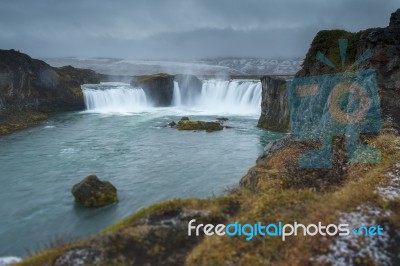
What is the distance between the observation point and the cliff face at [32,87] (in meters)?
60.1

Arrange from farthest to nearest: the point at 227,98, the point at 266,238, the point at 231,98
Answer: the point at 227,98, the point at 231,98, the point at 266,238

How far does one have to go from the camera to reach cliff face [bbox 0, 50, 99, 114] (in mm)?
A: 60106

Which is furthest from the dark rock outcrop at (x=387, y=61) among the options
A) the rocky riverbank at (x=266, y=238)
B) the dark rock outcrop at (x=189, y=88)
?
the dark rock outcrop at (x=189, y=88)

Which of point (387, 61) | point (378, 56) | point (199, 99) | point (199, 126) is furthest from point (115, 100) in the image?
point (387, 61)

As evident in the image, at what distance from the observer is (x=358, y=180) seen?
13859mm

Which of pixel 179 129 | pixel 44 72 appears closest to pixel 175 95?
pixel 44 72

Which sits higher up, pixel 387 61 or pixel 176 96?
pixel 387 61

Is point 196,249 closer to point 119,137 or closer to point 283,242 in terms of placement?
point 283,242

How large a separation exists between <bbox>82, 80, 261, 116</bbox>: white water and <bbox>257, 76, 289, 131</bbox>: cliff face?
15968 mm

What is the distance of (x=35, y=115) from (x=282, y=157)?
5476cm

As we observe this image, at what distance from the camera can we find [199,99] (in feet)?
300

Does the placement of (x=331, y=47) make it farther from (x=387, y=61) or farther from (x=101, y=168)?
(x=101, y=168)

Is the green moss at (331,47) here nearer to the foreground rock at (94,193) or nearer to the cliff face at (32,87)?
the foreground rock at (94,193)

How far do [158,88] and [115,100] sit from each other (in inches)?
473
